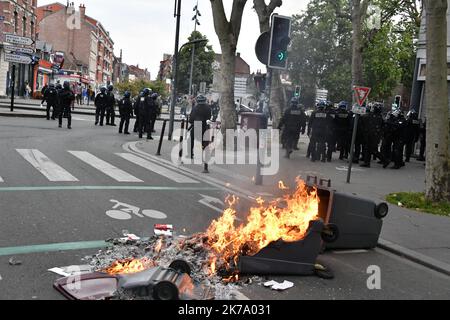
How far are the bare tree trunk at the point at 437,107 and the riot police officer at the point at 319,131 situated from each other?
593 cm

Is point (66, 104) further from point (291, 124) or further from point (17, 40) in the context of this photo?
point (291, 124)

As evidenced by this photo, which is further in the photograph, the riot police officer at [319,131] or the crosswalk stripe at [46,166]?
the riot police officer at [319,131]

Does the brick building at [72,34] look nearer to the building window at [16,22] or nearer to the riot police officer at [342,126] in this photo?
the building window at [16,22]

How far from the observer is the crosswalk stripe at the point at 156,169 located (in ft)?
36.0

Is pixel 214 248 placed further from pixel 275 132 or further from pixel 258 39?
pixel 275 132

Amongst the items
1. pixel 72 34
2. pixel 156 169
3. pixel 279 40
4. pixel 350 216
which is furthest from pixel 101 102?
pixel 72 34

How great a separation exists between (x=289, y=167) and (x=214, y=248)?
29.4ft

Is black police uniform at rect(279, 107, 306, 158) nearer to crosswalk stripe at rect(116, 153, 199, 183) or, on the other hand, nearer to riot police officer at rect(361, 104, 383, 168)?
riot police officer at rect(361, 104, 383, 168)

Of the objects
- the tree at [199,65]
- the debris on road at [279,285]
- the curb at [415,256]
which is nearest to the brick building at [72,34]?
the tree at [199,65]

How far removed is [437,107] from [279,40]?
11.2ft
